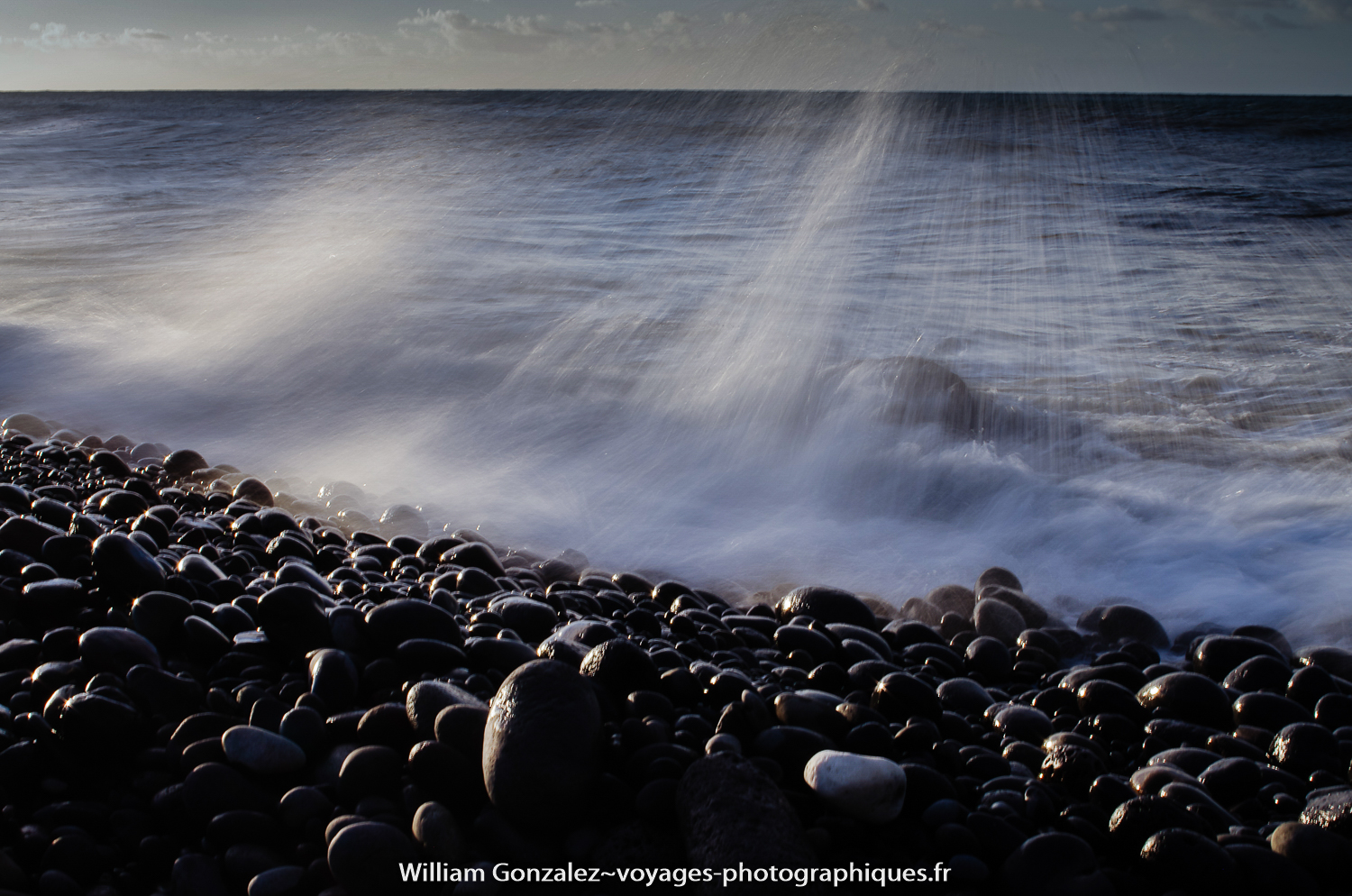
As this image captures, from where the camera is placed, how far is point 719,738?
170 cm

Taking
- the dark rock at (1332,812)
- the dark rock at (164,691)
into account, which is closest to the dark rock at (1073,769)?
the dark rock at (1332,812)

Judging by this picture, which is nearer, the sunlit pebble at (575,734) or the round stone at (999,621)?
the sunlit pebble at (575,734)

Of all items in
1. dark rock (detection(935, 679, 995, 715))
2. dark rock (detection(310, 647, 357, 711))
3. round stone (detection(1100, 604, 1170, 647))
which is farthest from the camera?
round stone (detection(1100, 604, 1170, 647))

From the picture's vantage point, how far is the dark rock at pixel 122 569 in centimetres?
216

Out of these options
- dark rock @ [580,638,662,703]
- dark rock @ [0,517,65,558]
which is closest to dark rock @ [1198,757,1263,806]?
dark rock @ [580,638,662,703]

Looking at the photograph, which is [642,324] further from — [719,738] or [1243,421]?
[719,738]

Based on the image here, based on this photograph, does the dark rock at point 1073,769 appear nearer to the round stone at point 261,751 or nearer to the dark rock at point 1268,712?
the dark rock at point 1268,712

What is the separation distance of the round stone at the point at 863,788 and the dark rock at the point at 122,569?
5.64 feet

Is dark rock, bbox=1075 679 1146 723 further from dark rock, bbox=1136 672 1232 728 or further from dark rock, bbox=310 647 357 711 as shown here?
dark rock, bbox=310 647 357 711

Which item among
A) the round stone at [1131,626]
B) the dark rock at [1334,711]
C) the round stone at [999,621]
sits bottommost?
the round stone at [1131,626]

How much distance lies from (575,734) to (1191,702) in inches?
69.6

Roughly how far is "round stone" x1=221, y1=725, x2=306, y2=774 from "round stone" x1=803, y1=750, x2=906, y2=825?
99 cm

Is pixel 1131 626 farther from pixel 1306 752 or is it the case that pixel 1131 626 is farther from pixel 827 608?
pixel 827 608

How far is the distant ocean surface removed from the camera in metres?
3.96
